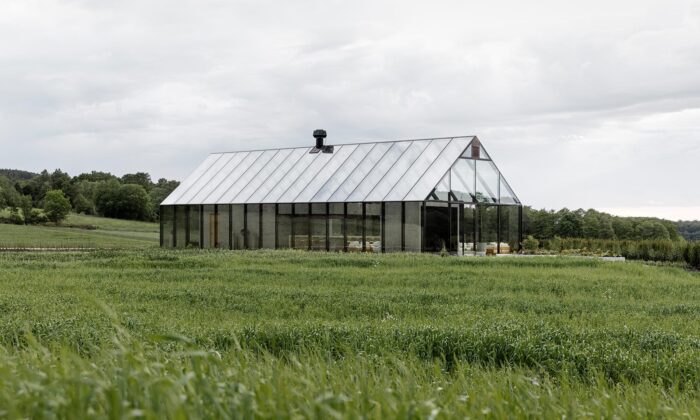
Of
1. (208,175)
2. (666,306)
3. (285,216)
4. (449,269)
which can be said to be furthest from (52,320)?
(208,175)

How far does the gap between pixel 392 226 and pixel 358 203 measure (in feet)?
6.08

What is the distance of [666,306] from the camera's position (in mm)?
12906

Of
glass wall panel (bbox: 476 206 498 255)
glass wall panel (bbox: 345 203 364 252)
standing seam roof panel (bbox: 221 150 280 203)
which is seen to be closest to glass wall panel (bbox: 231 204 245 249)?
standing seam roof panel (bbox: 221 150 280 203)

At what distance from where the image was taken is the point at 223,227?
1438 inches

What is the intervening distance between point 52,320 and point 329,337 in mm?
3889

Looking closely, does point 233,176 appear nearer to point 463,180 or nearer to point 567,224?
point 463,180

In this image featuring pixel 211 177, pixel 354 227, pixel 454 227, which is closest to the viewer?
pixel 454 227

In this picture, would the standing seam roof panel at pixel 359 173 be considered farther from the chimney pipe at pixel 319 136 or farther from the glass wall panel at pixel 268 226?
the chimney pipe at pixel 319 136

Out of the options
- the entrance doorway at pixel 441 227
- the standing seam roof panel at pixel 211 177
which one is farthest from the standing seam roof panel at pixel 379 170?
the standing seam roof panel at pixel 211 177

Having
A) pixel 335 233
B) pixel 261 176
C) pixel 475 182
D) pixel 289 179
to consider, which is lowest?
pixel 335 233

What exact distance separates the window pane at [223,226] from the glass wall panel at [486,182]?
40.0ft

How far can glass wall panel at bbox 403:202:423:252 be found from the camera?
100 ft

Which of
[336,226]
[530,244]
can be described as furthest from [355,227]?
[530,244]

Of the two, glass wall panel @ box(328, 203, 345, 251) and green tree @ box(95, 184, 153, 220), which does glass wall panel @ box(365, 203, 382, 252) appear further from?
green tree @ box(95, 184, 153, 220)
